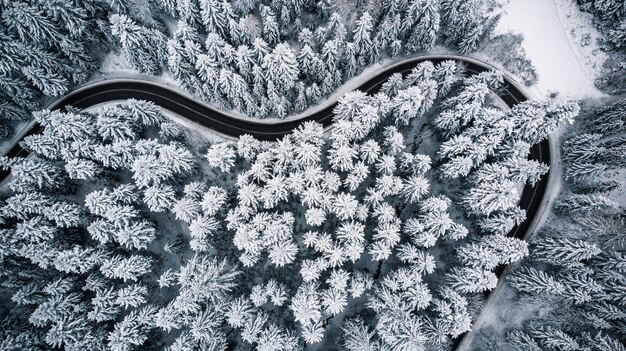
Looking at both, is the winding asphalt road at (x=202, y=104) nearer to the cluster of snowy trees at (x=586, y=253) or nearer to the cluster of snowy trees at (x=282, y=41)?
the cluster of snowy trees at (x=282, y=41)

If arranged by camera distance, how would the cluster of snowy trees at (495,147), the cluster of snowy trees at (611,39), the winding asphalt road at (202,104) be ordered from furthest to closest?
the winding asphalt road at (202,104)
the cluster of snowy trees at (611,39)
the cluster of snowy trees at (495,147)

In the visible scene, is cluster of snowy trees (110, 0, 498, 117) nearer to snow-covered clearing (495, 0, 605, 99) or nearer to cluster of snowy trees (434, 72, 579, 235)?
snow-covered clearing (495, 0, 605, 99)

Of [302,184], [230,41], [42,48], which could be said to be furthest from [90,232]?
[230,41]

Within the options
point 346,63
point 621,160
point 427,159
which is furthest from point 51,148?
point 621,160

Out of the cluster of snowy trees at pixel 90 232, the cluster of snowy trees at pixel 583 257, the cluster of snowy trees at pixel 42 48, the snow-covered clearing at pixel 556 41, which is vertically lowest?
the cluster of snowy trees at pixel 90 232

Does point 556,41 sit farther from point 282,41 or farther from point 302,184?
point 302,184

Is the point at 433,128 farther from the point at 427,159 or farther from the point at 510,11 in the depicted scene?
the point at 510,11

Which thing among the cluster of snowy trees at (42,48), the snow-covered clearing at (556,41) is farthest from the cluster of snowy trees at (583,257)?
the cluster of snowy trees at (42,48)
